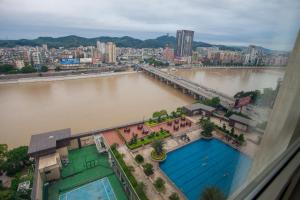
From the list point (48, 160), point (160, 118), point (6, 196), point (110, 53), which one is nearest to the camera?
point (6, 196)

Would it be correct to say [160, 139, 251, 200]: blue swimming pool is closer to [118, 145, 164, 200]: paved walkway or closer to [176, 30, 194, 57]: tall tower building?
[118, 145, 164, 200]: paved walkway

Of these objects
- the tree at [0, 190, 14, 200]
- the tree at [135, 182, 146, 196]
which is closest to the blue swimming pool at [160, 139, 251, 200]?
the tree at [135, 182, 146, 196]

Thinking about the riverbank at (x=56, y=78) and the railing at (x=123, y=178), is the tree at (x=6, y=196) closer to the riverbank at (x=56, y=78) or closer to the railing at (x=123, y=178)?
the railing at (x=123, y=178)

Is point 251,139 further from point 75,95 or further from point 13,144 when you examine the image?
point 75,95

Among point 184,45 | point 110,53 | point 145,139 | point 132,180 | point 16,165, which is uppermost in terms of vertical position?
point 184,45

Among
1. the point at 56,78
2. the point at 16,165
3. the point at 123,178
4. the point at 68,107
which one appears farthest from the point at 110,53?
the point at 123,178

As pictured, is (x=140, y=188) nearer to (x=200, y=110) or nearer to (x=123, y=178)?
(x=123, y=178)

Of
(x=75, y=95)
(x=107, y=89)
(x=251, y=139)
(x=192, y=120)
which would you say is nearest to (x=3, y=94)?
(x=75, y=95)

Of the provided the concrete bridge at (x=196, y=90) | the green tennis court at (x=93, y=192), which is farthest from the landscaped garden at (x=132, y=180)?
the concrete bridge at (x=196, y=90)
